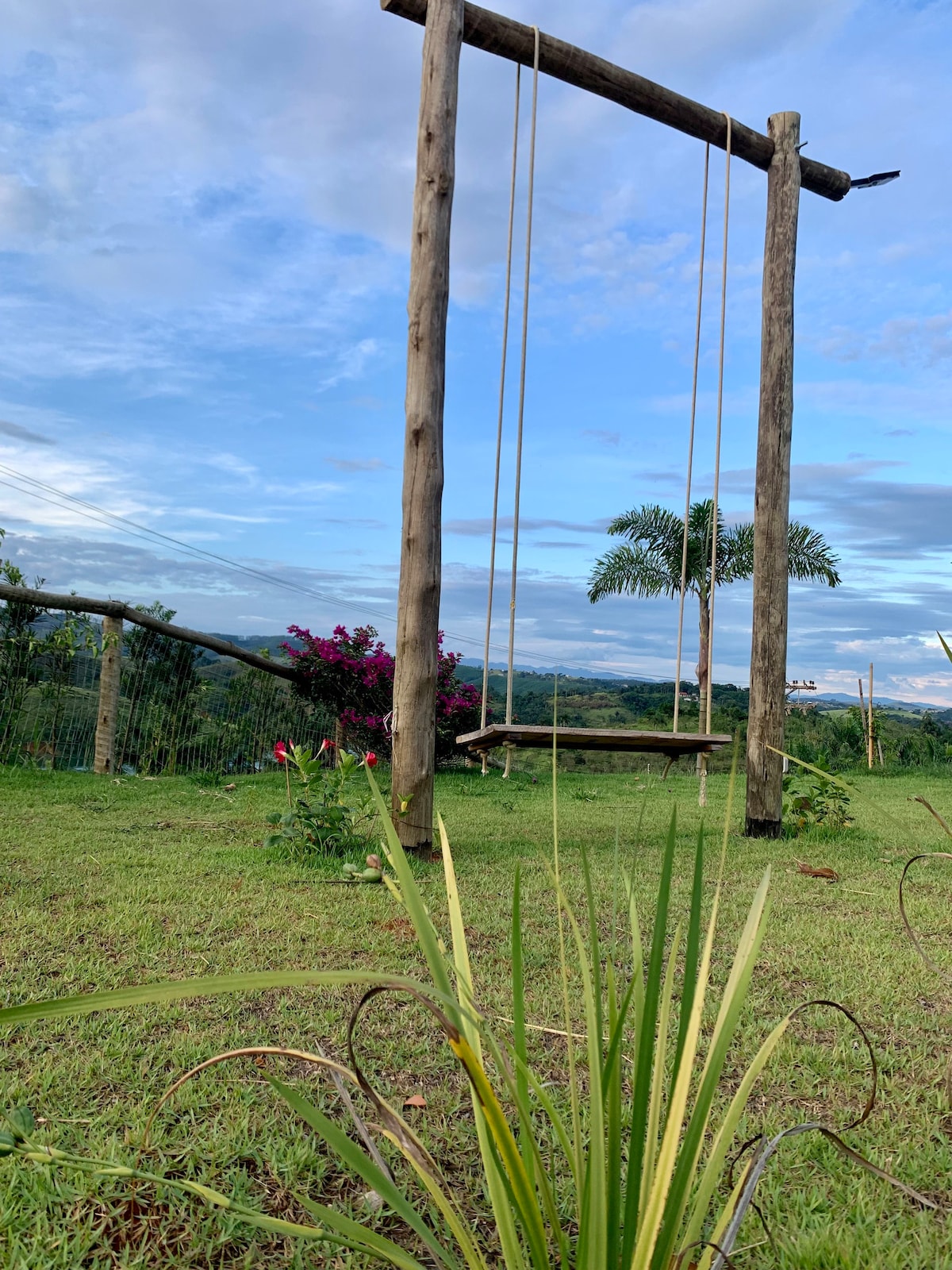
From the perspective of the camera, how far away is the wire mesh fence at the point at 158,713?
20.8 ft

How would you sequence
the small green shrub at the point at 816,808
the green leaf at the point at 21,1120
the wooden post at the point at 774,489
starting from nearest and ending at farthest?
the green leaf at the point at 21,1120
the wooden post at the point at 774,489
the small green shrub at the point at 816,808

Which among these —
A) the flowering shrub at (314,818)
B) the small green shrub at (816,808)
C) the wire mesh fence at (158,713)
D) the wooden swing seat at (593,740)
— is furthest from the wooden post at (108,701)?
the small green shrub at (816,808)

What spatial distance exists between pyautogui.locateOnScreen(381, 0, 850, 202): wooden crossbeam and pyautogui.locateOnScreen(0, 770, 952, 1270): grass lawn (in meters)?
3.62

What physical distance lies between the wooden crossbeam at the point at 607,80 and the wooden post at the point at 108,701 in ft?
14.7

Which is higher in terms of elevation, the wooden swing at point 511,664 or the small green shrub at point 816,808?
the wooden swing at point 511,664

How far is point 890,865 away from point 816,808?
2.80 ft

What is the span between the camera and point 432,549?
376cm

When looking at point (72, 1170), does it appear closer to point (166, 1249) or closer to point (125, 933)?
point (166, 1249)

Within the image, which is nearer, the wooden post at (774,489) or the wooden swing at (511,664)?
the wooden swing at (511,664)

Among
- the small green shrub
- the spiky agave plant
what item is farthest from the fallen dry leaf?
the spiky agave plant

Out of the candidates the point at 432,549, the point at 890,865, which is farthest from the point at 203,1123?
the point at 890,865

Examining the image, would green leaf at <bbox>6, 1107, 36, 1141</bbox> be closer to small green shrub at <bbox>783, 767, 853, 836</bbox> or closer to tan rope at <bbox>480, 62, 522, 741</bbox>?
tan rope at <bbox>480, 62, 522, 741</bbox>

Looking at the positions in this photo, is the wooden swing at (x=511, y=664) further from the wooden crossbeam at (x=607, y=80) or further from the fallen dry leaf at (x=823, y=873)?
the fallen dry leaf at (x=823, y=873)

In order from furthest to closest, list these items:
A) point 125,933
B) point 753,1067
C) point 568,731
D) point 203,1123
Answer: point 568,731 < point 125,933 < point 203,1123 < point 753,1067
